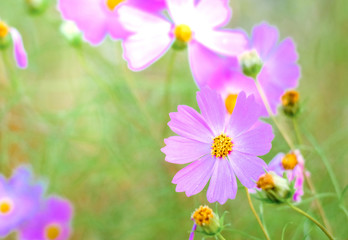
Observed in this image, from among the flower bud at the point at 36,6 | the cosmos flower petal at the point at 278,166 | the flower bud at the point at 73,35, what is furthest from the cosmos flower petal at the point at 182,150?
the flower bud at the point at 36,6

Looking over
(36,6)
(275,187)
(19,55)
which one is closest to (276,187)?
(275,187)

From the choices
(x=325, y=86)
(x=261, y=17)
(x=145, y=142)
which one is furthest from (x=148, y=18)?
(x=261, y=17)

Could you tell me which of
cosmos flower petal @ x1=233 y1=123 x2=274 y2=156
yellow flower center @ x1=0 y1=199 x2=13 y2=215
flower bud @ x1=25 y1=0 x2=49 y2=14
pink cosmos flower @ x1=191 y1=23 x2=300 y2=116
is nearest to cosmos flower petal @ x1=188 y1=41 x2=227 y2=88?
pink cosmos flower @ x1=191 y1=23 x2=300 y2=116

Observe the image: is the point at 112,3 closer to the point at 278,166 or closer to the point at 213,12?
the point at 213,12

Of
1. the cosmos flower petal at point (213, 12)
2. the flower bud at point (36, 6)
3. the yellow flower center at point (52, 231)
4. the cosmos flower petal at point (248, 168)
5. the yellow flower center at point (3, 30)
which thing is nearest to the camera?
the cosmos flower petal at point (248, 168)

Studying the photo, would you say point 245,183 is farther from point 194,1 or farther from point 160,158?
point 160,158

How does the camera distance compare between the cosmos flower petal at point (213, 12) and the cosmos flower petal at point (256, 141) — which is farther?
the cosmos flower petal at point (213, 12)

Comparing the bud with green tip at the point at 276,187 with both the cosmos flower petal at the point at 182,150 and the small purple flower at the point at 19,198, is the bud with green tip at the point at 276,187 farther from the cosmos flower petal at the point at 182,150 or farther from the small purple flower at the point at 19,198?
the small purple flower at the point at 19,198

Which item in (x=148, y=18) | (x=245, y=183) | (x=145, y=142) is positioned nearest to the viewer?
(x=245, y=183)
